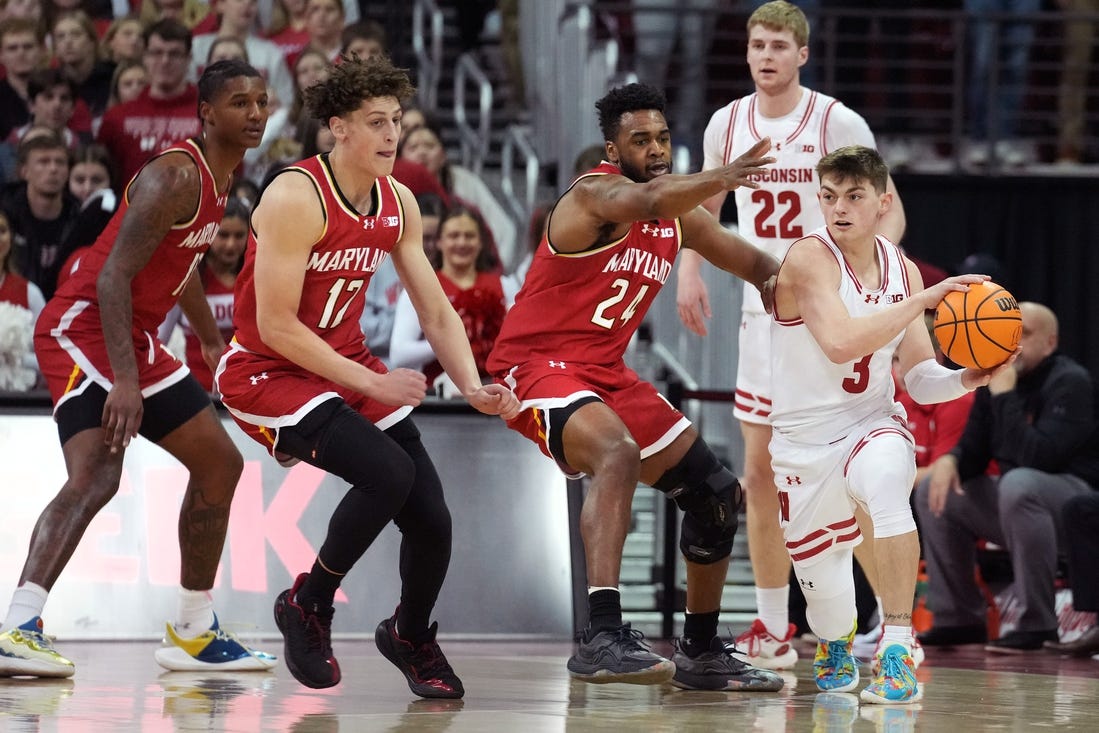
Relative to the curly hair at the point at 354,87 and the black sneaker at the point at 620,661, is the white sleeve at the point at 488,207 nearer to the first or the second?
the curly hair at the point at 354,87

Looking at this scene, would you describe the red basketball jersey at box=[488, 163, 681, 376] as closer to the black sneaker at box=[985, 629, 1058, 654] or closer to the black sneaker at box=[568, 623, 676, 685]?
the black sneaker at box=[568, 623, 676, 685]

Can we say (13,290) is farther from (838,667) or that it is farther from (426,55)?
(426,55)

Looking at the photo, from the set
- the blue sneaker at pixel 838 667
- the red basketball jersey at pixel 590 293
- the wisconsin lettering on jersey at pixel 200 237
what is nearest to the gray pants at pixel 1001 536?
the blue sneaker at pixel 838 667

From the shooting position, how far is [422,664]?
5211 mm

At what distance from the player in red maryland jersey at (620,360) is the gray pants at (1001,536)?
2.71 m

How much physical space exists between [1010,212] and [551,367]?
6970 mm

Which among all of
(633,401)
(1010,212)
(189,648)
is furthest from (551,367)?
(1010,212)

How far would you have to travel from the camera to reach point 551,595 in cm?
755

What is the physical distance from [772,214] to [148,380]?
2.53 m

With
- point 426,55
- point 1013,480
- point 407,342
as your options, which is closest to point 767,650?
point 1013,480

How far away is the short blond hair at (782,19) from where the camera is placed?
6395 millimetres

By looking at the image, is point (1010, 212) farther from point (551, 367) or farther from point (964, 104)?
point (551, 367)

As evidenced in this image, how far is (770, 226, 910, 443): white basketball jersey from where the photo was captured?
539 centimetres

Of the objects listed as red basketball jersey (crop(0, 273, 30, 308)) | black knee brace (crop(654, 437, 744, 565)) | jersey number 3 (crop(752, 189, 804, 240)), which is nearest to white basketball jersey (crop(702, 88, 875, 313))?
jersey number 3 (crop(752, 189, 804, 240))
